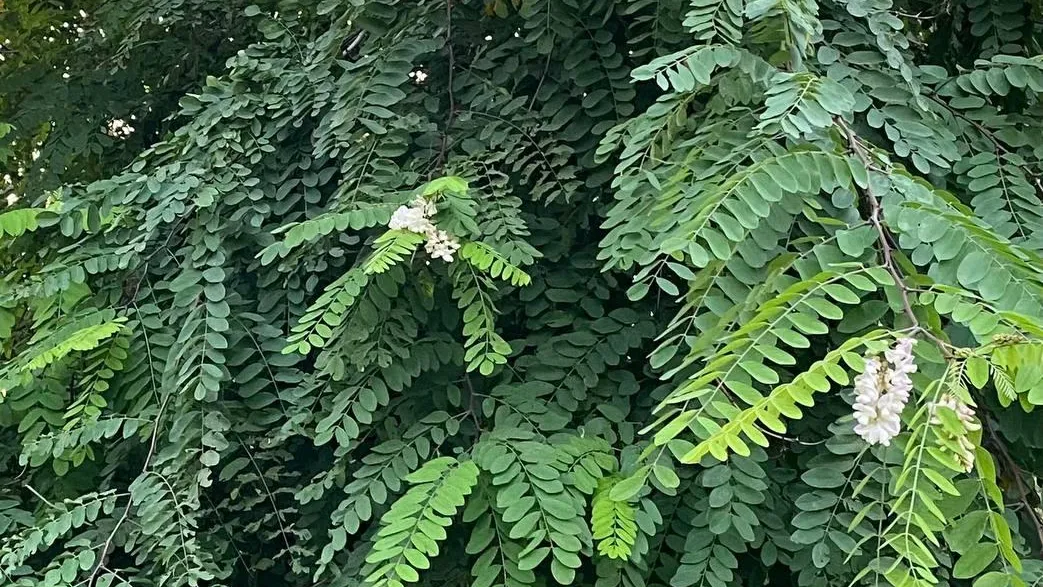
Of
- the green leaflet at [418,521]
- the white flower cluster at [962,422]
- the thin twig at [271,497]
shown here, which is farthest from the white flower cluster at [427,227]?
the white flower cluster at [962,422]

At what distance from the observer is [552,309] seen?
1377 millimetres

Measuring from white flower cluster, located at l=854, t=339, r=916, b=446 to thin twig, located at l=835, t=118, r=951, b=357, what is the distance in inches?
2.2

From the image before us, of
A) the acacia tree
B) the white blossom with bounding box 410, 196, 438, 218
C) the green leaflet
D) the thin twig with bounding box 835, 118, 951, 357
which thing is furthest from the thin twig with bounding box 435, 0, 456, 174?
the thin twig with bounding box 835, 118, 951, 357

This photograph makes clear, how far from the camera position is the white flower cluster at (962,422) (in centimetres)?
70

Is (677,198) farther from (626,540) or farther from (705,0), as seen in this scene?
(626,540)

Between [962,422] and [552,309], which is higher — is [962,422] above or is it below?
above

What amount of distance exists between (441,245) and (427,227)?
0.03 meters

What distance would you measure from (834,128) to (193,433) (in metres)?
1.04

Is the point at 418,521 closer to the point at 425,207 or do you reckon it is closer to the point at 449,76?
the point at 425,207

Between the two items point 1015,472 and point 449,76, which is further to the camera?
point 449,76

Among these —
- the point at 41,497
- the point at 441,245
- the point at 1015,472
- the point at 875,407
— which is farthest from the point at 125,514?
the point at 1015,472

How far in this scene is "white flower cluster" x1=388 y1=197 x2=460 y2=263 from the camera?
1.15 m

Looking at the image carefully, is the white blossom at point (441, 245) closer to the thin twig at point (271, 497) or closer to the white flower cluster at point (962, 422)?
the thin twig at point (271, 497)

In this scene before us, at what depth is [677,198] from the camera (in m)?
0.99
